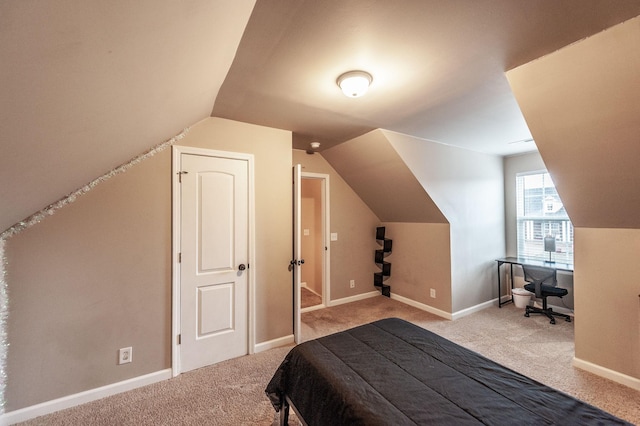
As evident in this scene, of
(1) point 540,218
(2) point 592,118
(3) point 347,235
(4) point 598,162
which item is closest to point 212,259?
(3) point 347,235

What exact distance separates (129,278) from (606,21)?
11.6ft

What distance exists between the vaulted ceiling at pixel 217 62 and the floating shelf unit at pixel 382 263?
2.62 metres

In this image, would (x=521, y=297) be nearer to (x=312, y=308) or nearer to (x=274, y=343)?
(x=312, y=308)

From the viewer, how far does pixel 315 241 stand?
502cm

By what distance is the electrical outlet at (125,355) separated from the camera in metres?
2.15

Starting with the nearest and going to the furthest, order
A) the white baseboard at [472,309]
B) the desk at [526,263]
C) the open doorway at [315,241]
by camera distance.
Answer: the desk at [526,263] → the white baseboard at [472,309] → the open doorway at [315,241]

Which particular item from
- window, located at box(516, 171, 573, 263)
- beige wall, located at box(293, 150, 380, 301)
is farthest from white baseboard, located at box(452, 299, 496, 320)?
beige wall, located at box(293, 150, 380, 301)

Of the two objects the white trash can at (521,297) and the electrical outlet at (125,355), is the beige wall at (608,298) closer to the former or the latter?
the white trash can at (521,297)

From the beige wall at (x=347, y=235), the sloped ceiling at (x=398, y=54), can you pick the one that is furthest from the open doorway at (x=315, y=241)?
the sloped ceiling at (x=398, y=54)

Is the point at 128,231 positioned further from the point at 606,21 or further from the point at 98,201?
the point at 606,21

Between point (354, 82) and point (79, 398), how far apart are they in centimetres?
317

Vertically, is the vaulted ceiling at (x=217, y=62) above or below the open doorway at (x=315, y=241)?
above

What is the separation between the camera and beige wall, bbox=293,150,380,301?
14.0 feet

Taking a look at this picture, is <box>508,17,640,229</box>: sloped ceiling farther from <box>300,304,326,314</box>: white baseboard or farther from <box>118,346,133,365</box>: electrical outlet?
<box>118,346,133,365</box>: electrical outlet
